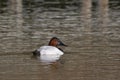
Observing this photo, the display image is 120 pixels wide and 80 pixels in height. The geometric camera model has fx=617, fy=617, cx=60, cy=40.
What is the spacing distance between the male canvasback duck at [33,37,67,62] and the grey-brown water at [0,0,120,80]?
0.21 meters

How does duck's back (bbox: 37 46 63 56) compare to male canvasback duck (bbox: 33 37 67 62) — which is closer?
male canvasback duck (bbox: 33 37 67 62)

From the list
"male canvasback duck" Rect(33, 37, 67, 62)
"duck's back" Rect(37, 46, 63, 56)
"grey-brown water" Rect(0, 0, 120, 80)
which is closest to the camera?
"grey-brown water" Rect(0, 0, 120, 80)

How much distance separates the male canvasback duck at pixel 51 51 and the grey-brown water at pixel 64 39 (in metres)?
0.21

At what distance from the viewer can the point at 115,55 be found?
15.2 m

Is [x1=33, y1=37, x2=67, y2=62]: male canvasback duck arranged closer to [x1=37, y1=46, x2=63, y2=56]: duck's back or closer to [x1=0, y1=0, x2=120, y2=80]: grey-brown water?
[x1=37, y1=46, x2=63, y2=56]: duck's back

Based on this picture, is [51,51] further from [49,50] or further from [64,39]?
[64,39]

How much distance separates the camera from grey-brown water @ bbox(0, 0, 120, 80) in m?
13.4

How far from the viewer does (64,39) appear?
1767 cm

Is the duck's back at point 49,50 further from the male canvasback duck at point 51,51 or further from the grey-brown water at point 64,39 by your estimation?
the grey-brown water at point 64,39

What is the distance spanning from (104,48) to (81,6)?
11.3 metres

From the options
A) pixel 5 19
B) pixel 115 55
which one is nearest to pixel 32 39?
pixel 115 55

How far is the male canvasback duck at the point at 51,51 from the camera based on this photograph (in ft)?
51.3

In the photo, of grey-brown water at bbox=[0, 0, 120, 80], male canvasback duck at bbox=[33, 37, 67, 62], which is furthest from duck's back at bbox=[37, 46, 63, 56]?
grey-brown water at bbox=[0, 0, 120, 80]

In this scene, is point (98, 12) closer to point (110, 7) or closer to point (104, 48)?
point (110, 7)
